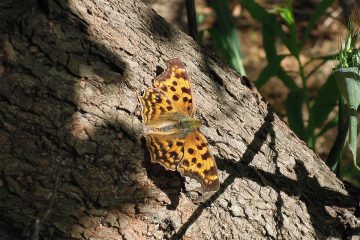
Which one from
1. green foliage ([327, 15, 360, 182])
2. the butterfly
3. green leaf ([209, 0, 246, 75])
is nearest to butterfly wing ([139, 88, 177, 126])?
the butterfly

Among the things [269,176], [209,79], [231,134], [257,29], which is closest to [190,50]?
[209,79]

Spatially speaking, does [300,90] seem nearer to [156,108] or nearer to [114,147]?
[156,108]

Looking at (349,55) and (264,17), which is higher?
(264,17)

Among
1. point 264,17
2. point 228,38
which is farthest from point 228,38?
point 264,17

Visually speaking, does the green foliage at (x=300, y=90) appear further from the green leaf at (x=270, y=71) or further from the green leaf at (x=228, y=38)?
the green leaf at (x=228, y=38)

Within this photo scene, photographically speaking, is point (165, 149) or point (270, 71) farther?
point (270, 71)

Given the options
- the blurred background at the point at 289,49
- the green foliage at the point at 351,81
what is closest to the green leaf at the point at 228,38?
the blurred background at the point at 289,49
